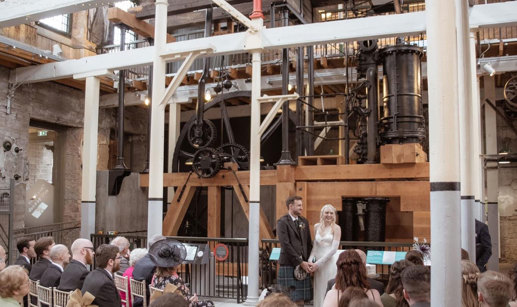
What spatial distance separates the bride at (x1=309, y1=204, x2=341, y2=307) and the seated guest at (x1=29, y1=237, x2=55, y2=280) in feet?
10.3

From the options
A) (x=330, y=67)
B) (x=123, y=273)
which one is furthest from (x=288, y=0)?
(x=123, y=273)

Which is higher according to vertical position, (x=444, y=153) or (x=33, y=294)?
(x=444, y=153)

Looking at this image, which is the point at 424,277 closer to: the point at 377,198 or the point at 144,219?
the point at 377,198

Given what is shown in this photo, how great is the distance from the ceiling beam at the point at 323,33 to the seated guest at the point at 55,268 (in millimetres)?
4155

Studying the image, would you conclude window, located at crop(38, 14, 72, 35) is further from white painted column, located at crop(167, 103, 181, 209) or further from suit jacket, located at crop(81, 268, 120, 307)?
suit jacket, located at crop(81, 268, 120, 307)

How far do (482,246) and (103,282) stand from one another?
5142mm

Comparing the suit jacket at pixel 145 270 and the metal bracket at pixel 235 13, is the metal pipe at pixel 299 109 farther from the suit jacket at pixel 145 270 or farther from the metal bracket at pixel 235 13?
the suit jacket at pixel 145 270

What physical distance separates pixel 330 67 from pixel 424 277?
39.5 ft

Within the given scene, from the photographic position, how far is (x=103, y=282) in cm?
434

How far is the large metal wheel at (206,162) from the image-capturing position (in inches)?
491

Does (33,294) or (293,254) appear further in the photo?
(293,254)

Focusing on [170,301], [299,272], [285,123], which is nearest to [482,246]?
[299,272]

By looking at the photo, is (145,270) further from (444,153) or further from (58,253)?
(444,153)

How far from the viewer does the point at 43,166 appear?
18250 mm
